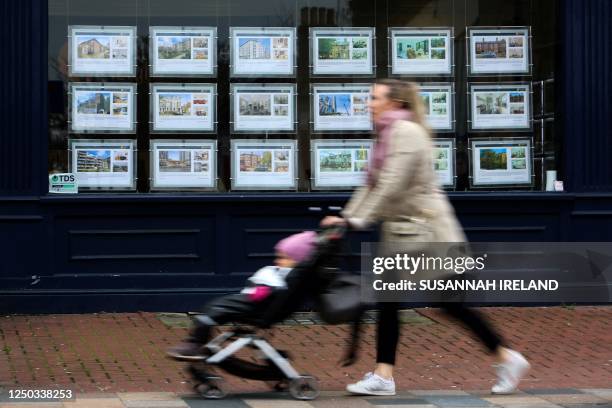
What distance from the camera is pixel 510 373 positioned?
661 centimetres

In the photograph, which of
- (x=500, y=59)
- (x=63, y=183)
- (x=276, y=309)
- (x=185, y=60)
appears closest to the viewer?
(x=276, y=309)

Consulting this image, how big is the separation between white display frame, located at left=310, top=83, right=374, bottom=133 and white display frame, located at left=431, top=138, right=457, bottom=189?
0.72m

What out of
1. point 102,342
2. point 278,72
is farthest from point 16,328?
point 278,72

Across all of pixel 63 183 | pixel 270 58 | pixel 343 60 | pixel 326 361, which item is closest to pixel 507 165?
pixel 343 60

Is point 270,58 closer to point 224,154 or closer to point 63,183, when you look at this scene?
point 224,154

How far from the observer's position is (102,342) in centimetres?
865


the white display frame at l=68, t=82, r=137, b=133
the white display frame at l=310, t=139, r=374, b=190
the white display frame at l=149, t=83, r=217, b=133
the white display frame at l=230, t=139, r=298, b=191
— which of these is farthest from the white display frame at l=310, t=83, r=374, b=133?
the white display frame at l=68, t=82, r=137, b=133

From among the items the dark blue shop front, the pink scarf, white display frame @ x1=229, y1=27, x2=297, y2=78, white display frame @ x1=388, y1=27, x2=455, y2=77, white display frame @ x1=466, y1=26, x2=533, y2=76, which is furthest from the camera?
white display frame @ x1=466, y1=26, x2=533, y2=76

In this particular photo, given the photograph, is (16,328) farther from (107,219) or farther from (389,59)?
(389,59)

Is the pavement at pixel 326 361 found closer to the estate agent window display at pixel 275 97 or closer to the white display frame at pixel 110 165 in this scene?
the white display frame at pixel 110 165

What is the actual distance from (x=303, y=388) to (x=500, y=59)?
5474 mm

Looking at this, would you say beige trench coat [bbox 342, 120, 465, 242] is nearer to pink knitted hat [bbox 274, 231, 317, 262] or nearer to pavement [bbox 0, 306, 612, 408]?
pink knitted hat [bbox 274, 231, 317, 262]

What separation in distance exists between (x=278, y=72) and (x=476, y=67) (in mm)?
2001

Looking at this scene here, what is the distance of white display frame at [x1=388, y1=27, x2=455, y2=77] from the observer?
421 inches
